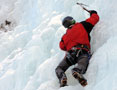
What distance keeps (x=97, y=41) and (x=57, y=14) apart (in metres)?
2.09

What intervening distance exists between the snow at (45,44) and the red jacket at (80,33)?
159mm

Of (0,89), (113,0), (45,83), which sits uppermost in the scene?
(113,0)

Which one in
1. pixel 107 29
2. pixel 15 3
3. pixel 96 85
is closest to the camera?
pixel 96 85

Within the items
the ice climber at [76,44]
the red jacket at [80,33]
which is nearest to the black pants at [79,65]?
the ice climber at [76,44]

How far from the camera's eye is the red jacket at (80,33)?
3.80 m

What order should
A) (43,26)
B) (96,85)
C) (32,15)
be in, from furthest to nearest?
(32,15)
(43,26)
(96,85)

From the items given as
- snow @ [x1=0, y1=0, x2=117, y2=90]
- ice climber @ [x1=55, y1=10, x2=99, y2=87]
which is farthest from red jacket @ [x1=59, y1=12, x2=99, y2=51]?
snow @ [x1=0, y1=0, x2=117, y2=90]

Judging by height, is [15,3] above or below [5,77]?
above

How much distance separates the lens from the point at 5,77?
16.1 feet

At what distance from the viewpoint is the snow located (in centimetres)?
310

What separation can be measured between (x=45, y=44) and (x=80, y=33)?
1422 mm

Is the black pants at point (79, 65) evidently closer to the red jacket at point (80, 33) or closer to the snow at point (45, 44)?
the snow at point (45, 44)

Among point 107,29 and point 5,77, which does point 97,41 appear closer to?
point 107,29

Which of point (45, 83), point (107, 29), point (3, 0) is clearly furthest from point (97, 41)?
point (3, 0)
